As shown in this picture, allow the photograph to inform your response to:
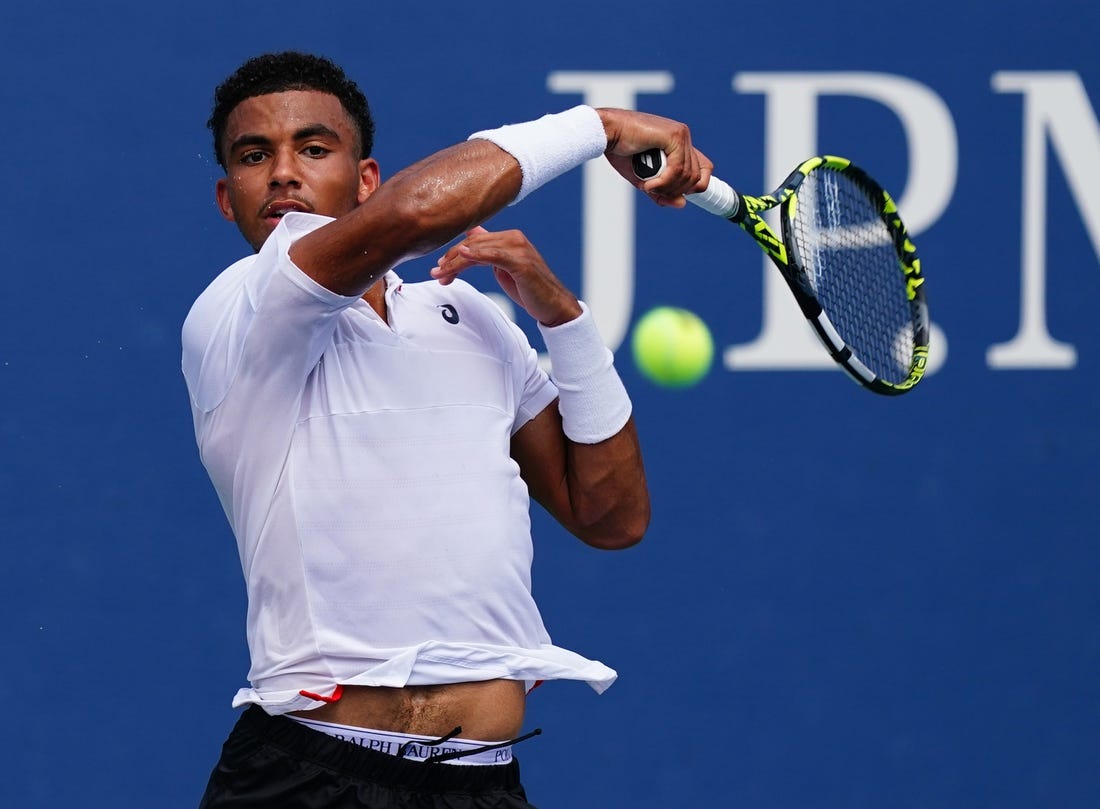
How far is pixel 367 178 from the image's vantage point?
2934 mm

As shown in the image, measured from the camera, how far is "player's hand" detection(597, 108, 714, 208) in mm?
2570

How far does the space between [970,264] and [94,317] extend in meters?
A: 1.96

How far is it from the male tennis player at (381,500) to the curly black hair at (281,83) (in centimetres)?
17

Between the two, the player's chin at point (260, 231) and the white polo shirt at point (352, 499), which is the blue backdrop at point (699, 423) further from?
the white polo shirt at point (352, 499)

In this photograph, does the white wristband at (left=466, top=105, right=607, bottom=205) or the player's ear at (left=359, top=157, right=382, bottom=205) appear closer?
the white wristband at (left=466, top=105, right=607, bottom=205)

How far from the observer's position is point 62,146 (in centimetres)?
394

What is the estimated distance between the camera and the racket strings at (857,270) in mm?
3146

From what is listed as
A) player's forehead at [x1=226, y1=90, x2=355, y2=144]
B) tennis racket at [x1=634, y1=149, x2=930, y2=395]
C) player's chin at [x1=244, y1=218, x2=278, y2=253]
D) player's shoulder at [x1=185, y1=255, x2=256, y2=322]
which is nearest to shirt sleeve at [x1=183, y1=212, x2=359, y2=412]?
player's shoulder at [x1=185, y1=255, x2=256, y2=322]

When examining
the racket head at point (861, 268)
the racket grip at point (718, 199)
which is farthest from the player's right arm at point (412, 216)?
the racket head at point (861, 268)

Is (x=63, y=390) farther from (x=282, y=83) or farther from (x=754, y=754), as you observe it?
(x=754, y=754)

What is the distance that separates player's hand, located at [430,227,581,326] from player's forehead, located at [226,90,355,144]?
0.97 ft

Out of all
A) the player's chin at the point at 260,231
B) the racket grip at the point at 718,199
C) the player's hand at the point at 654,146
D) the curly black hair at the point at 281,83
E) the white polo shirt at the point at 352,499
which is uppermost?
the curly black hair at the point at 281,83

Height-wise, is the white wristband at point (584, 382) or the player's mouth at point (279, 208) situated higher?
the player's mouth at point (279, 208)

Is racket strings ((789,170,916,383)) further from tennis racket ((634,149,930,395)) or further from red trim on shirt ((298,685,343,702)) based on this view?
red trim on shirt ((298,685,343,702))
